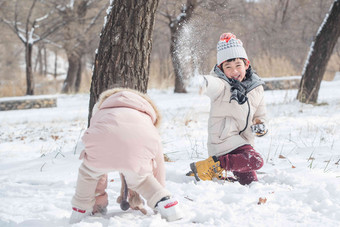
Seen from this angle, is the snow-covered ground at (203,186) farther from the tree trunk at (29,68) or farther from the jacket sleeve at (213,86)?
the tree trunk at (29,68)

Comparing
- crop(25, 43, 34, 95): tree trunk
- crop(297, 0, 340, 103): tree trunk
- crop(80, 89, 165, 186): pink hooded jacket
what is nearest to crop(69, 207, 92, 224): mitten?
crop(80, 89, 165, 186): pink hooded jacket

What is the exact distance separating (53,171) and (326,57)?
5.72 meters

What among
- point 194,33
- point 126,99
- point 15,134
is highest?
point 194,33

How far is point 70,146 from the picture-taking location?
4215 millimetres

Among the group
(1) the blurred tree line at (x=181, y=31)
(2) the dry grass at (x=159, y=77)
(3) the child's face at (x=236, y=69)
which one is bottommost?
(2) the dry grass at (x=159, y=77)

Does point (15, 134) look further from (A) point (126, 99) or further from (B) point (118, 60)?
(A) point (126, 99)

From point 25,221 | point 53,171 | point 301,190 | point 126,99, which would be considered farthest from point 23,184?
point 301,190

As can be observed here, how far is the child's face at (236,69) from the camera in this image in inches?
111

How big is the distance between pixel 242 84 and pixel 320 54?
474 centimetres

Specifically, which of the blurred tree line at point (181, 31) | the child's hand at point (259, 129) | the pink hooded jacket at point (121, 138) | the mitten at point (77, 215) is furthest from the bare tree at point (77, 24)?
the mitten at point (77, 215)

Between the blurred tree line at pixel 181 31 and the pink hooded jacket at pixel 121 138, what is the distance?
69.8 inches

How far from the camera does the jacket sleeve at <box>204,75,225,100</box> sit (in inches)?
104

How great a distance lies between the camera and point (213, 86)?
2682mm

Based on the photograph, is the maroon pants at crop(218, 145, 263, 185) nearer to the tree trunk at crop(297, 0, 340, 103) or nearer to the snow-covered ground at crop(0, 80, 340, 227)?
the snow-covered ground at crop(0, 80, 340, 227)
